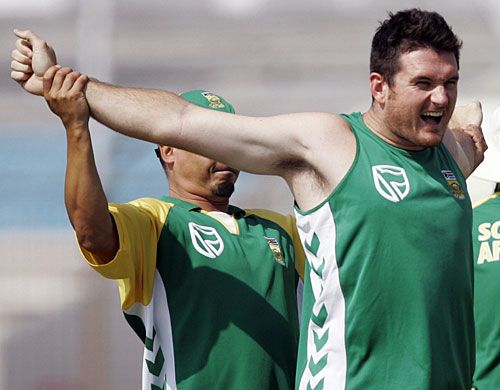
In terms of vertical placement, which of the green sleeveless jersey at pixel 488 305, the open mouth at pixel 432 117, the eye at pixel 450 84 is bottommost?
the green sleeveless jersey at pixel 488 305

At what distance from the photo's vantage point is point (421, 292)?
11.0ft

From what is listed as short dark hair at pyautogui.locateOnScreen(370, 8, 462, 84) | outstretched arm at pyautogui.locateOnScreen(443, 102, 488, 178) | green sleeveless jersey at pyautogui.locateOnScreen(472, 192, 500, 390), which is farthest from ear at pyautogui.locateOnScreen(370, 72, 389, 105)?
green sleeveless jersey at pyautogui.locateOnScreen(472, 192, 500, 390)

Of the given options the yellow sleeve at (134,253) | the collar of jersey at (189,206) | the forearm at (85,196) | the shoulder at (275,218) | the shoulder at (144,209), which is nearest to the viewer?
the forearm at (85,196)

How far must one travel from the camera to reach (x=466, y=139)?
4.04 m

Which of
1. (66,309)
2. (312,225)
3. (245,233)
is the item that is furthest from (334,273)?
(66,309)

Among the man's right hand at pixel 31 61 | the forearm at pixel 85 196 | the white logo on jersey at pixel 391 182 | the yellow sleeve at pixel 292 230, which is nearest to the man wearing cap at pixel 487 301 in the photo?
the yellow sleeve at pixel 292 230

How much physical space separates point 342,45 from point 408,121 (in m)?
2.55

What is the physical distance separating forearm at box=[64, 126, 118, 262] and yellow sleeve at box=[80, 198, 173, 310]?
63mm

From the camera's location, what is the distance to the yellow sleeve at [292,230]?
4.27m

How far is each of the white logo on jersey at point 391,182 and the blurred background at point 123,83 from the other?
221cm

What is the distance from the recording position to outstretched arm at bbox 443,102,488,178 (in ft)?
12.6

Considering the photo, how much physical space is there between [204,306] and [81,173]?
2.03ft

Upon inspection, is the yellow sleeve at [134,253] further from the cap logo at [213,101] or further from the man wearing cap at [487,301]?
the man wearing cap at [487,301]

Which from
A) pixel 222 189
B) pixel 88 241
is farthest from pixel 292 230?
pixel 88 241
